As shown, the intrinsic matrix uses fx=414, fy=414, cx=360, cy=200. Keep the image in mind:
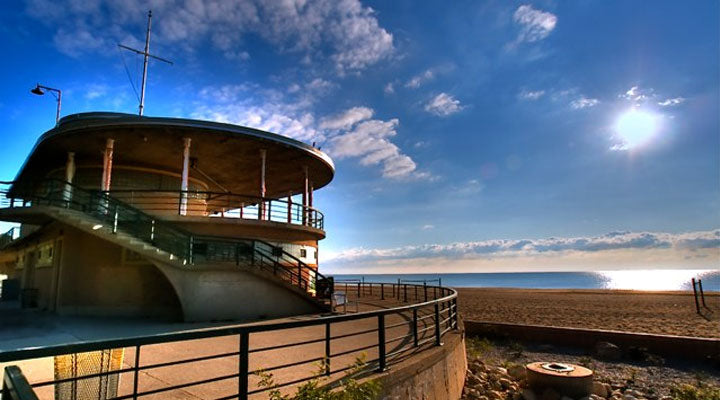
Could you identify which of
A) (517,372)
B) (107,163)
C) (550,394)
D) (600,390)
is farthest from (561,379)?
(107,163)

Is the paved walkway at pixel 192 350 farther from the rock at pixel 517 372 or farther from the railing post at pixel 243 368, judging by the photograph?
the rock at pixel 517 372

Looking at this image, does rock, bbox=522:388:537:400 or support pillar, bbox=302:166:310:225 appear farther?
support pillar, bbox=302:166:310:225

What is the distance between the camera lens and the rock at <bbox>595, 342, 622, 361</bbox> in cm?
1307

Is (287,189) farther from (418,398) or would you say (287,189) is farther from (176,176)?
(418,398)

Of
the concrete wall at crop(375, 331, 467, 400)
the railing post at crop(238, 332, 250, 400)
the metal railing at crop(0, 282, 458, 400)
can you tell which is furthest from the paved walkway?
the railing post at crop(238, 332, 250, 400)

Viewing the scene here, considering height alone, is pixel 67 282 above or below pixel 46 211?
below

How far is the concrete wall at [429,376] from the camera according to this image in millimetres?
6113

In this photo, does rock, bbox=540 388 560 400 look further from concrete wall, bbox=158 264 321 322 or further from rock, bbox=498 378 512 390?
concrete wall, bbox=158 264 321 322

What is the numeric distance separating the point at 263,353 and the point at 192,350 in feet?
5.42

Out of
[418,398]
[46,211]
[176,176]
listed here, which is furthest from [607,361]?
[176,176]

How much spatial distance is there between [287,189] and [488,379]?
18106mm

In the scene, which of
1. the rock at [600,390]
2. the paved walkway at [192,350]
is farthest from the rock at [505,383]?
the paved walkway at [192,350]

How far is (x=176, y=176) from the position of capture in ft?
70.1

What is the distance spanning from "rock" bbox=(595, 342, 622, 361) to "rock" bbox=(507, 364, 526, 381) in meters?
3.66
